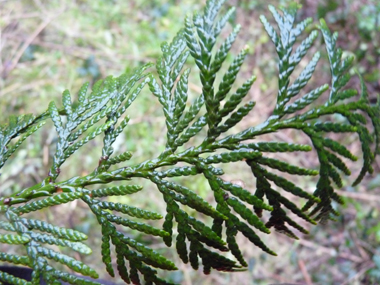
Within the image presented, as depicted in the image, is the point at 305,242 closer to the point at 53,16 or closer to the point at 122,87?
the point at 122,87

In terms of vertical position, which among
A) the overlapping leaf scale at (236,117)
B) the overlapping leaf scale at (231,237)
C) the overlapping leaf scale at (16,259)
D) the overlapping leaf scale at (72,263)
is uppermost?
the overlapping leaf scale at (236,117)

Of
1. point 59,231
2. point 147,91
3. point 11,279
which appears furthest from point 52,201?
point 147,91

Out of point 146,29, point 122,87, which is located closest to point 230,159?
point 122,87

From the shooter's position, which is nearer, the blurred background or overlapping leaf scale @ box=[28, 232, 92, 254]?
overlapping leaf scale @ box=[28, 232, 92, 254]

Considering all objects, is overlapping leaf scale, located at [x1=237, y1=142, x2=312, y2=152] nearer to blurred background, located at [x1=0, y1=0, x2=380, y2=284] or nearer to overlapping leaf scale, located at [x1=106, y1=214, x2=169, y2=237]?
overlapping leaf scale, located at [x1=106, y1=214, x2=169, y2=237]

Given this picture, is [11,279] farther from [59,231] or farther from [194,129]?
[194,129]

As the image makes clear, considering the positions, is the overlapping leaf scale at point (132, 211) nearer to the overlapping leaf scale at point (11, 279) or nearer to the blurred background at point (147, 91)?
the overlapping leaf scale at point (11, 279)

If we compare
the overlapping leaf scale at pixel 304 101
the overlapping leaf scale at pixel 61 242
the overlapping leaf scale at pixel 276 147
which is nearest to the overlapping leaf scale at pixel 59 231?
the overlapping leaf scale at pixel 61 242

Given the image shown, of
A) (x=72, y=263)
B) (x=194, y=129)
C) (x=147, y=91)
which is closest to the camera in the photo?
(x=72, y=263)

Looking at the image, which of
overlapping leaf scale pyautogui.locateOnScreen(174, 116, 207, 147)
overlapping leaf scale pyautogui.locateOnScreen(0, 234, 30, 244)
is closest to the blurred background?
overlapping leaf scale pyautogui.locateOnScreen(174, 116, 207, 147)
